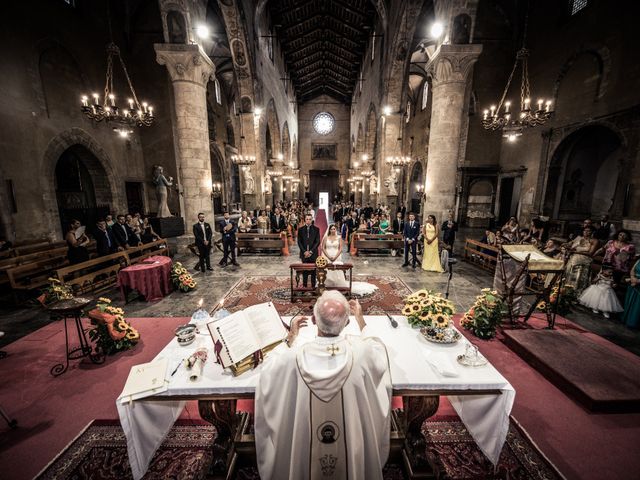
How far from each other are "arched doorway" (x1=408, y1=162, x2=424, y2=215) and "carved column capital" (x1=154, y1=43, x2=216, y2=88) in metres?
16.5

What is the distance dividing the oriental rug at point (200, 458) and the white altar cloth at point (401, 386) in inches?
6.9

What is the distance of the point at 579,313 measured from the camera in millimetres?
5422

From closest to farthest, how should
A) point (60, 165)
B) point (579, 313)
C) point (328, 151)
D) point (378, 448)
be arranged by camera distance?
point (378, 448), point (579, 313), point (60, 165), point (328, 151)

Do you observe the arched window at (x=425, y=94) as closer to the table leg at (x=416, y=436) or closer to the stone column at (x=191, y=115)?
the stone column at (x=191, y=115)

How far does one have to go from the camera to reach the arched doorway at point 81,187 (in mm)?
12086

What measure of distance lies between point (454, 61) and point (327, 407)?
954 cm

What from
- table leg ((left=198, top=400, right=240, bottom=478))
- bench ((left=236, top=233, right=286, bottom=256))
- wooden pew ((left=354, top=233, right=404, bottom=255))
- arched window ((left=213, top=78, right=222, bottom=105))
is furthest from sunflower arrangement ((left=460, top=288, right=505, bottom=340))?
arched window ((left=213, top=78, right=222, bottom=105))

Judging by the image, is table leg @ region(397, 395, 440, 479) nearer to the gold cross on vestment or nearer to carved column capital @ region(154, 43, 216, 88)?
the gold cross on vestment

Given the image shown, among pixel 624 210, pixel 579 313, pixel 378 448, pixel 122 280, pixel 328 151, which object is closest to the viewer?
pixel 378 448

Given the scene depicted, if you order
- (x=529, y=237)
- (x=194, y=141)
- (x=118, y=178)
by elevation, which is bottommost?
(x=529, y=237)

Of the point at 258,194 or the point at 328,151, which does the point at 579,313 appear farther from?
the point at 328,151

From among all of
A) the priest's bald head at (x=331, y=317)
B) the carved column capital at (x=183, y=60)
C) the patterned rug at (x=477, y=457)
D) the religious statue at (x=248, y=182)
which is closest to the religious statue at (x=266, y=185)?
the religious statue at (x=248, y=182)

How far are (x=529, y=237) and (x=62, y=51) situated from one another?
58.8 ft

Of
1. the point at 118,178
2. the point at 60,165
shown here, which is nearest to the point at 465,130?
the point at 118,178
